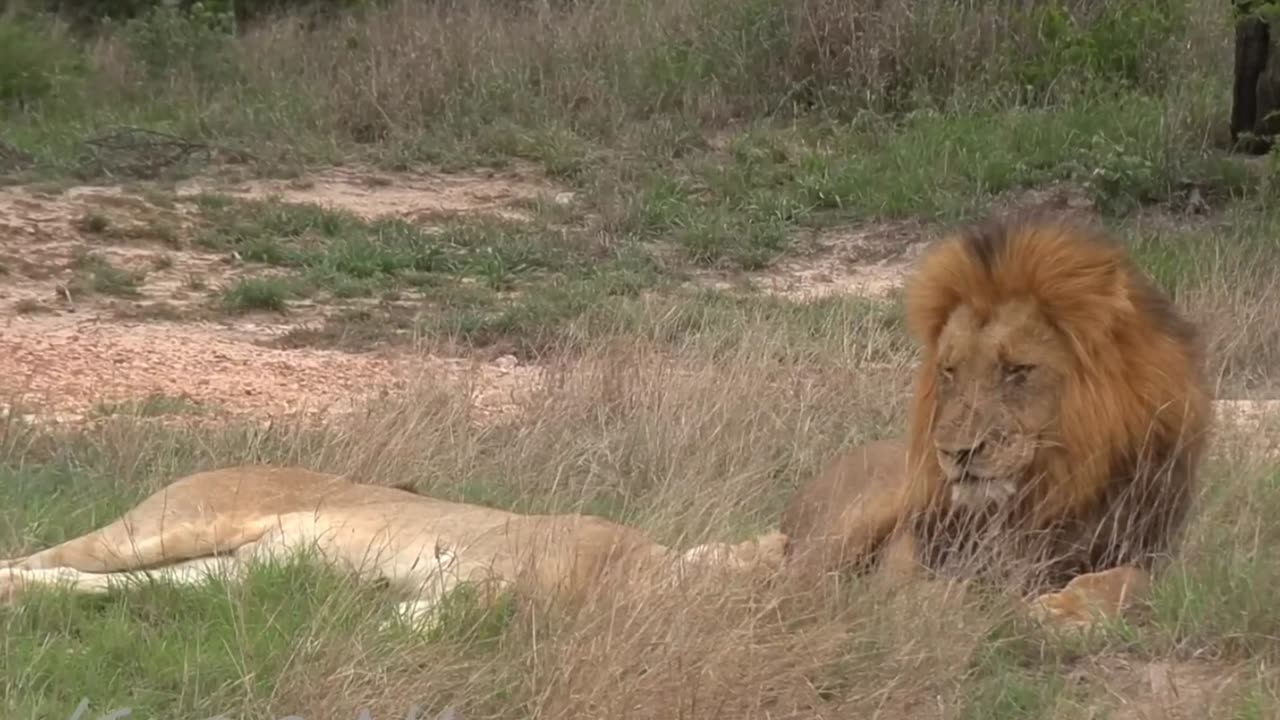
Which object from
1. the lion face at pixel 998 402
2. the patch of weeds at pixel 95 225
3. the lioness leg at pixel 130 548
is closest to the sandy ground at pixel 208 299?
the patch of weeds at pixel 95 225

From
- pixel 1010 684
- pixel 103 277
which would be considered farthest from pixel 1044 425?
pixel 103 277

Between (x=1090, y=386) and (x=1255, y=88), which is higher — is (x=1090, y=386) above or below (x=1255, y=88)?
above

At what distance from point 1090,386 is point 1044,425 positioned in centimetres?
12

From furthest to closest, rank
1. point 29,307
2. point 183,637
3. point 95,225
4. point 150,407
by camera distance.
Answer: point 95,225
point 29,307
point 150,407
point 183,637

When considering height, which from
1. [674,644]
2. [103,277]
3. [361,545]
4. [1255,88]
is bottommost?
[103,277]

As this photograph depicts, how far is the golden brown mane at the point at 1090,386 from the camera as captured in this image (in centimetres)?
390

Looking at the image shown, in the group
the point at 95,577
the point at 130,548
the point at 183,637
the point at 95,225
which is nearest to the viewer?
the point at 183,637

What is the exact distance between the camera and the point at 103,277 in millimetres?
9094

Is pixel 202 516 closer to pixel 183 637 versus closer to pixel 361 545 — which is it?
pixel 361 545

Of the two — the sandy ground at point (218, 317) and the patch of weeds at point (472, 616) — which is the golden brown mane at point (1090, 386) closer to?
the sandy ground at point (218, 317)

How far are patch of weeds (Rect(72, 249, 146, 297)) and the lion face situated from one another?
5860 mm

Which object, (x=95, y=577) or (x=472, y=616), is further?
(x=95, y=577)

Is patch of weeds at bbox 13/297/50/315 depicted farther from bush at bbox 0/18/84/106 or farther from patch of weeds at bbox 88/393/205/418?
bush at bbox 0/18/84/106

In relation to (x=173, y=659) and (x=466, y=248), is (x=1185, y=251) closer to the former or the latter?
(x=466, y=248)
